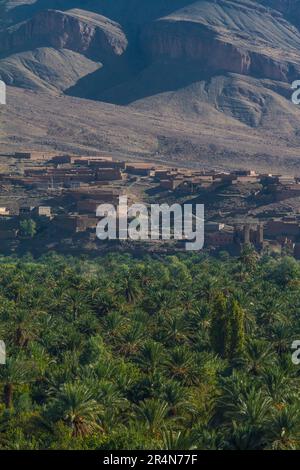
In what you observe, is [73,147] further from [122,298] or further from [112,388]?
[112,388]

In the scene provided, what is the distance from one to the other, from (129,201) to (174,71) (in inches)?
3192

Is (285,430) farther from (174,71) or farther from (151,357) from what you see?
(174,71)

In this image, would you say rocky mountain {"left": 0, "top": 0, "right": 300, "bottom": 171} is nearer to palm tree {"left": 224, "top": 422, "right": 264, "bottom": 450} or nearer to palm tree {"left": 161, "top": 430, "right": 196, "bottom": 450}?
palm tree {"left": 224, "top": 422, "right": 264, "bottom": 450}

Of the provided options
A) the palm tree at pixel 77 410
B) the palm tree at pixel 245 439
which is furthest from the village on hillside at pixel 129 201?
the palm tree at pixel 245 439

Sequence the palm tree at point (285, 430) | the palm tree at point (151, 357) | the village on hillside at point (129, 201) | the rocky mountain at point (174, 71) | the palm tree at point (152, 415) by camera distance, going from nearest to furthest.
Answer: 1. the palm tree at point (285, 430)
2. the palm tree at point (152, 415)
3. the palm tree at point (151, 357)
4. the village on hillside at point (129, 201)
5. the rocky mountain at point (174, 71)

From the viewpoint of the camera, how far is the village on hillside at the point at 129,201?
79.1 metres

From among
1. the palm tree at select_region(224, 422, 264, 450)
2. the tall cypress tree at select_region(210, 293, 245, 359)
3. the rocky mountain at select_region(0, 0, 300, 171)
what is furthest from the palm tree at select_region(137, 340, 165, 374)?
the rocky mountain at select_region(0, 0, 300, 171)

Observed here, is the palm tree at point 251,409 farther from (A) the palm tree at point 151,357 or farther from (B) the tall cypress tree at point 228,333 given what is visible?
(B) the tall cypress tree at point 228,333

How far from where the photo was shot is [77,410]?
26.6m

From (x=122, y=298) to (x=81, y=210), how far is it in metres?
38.2

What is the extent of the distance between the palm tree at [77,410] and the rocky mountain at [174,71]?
9657 cm

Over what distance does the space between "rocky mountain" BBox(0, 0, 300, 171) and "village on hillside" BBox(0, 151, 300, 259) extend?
26501mm

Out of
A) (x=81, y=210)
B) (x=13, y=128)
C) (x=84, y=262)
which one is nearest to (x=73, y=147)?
(x=13, y=128)

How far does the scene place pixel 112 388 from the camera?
2858 cm
